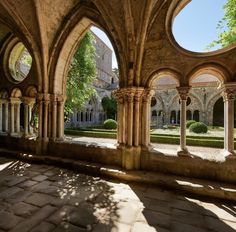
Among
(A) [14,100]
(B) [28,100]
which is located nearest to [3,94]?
(A) [14,100]

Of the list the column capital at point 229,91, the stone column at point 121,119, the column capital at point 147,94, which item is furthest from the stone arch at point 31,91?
the column capital at point 229,91

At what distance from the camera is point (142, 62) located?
16.1ft

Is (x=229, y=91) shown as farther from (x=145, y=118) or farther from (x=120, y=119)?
(x=120, y=119)

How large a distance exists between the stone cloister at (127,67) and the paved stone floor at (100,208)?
93 centimetres

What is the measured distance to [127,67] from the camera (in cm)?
496

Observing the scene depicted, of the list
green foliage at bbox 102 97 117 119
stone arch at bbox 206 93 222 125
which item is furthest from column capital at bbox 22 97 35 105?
stone arch at bbox 206 93 222 125

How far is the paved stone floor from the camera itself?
2652 mm

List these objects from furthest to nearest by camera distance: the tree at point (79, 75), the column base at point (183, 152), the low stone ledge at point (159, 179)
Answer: the tree at point (79, 75) → the column base at point (183, 152) → the low stone ledge at point (159, 179)

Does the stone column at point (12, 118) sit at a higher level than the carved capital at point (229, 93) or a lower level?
lower

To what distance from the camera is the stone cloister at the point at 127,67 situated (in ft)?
13.9

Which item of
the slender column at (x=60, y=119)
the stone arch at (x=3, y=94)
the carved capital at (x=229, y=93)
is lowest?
the slender column at (x=60, y=119)

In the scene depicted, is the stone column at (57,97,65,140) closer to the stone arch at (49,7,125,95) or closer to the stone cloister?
the stone cloister

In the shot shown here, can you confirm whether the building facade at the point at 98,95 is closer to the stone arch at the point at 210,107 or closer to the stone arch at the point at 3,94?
the stone arch at the point at 3,94

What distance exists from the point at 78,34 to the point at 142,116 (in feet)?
11.7
